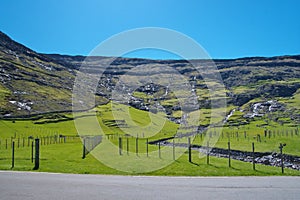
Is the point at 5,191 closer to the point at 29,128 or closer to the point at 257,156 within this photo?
the point at 257,156

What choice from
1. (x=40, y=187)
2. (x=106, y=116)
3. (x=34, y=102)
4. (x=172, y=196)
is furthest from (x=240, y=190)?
(x=34, y=102)

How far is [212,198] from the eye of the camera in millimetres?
11508

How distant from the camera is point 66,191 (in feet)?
42.2

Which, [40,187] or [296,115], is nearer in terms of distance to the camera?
[40,187]

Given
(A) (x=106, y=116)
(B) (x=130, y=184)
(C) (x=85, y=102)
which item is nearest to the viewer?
(B) (x=130, y=184)

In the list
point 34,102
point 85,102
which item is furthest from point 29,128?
point 85,102

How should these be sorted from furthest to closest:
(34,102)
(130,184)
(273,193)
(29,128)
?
1. (34,102)
2. (29,128)
3. (130,184)
4. (273,193)

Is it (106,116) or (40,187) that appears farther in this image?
(106,116)

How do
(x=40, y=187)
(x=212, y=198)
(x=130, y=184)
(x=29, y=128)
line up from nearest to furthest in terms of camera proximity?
(x=212, y=198) → (x=40, y=187) → (x=130, y=184) → (x=29, y=128)

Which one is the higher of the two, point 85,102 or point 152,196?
point 85,102

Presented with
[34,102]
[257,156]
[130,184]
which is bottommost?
[257,156]

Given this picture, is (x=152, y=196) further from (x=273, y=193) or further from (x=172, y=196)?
(x=273, y=193)

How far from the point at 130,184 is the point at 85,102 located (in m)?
181

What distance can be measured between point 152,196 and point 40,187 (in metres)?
5.07
